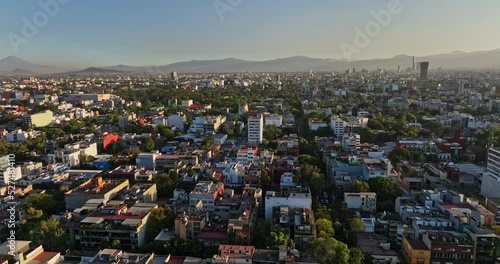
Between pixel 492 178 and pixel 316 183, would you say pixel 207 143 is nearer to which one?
pixel 316 183

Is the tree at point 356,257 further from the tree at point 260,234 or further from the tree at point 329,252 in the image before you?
the tree at point 260,234

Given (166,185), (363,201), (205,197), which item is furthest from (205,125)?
(363,201)

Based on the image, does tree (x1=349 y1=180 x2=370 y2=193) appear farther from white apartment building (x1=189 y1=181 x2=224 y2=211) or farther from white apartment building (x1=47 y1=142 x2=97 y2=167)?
white apartment building (x1=47 y1=142 x2=97 y2=167)

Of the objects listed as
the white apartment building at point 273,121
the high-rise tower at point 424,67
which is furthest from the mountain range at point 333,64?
the white apartment building at point 273,121

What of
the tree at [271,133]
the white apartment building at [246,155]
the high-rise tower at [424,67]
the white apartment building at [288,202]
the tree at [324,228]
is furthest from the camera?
the high-rise tower at [424,67]

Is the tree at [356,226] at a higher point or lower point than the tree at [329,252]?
lower

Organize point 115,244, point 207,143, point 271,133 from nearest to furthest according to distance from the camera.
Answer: point 115,244 < point 207,143 < point 271,133

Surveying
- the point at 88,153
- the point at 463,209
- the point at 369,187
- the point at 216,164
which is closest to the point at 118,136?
the point at 88,153
